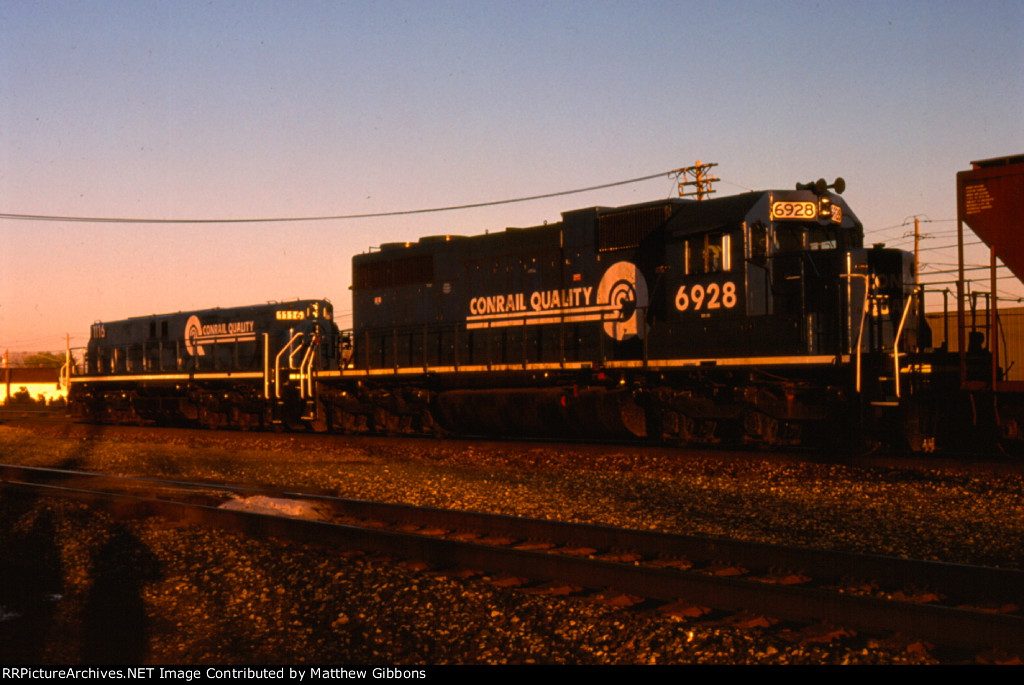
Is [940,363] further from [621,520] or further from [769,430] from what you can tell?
[621,520]

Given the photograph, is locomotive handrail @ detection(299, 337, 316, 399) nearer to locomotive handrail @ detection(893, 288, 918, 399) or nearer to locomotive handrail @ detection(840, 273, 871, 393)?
locomotive handrail @ detection(840, 273, 871, 393)

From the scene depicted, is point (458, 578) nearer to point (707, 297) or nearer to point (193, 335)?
point (707, 297)

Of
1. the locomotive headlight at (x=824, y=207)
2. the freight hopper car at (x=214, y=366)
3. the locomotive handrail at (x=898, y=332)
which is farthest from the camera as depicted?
the freight hopper car at (x=214, y=366)

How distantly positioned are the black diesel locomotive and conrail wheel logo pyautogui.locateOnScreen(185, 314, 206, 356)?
3777 millimetres

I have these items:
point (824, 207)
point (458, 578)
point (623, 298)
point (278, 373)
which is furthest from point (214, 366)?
point (458, 578)

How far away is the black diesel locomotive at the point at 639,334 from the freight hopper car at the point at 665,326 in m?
0.03

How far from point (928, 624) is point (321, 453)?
1240cm

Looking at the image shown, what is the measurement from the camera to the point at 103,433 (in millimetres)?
21984

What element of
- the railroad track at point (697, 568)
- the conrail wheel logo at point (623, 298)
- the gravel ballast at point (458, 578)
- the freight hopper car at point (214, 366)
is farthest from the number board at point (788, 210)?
the freight hopper car at point (214, 366)

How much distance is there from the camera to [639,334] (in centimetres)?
1367

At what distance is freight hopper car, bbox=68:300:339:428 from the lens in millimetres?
19781

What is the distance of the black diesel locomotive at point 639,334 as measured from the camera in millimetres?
11820

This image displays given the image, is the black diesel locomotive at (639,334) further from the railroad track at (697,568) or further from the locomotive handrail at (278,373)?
the railroad track at (697,568)

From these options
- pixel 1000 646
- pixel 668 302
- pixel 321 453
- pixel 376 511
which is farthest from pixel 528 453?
pixel 1000 646
